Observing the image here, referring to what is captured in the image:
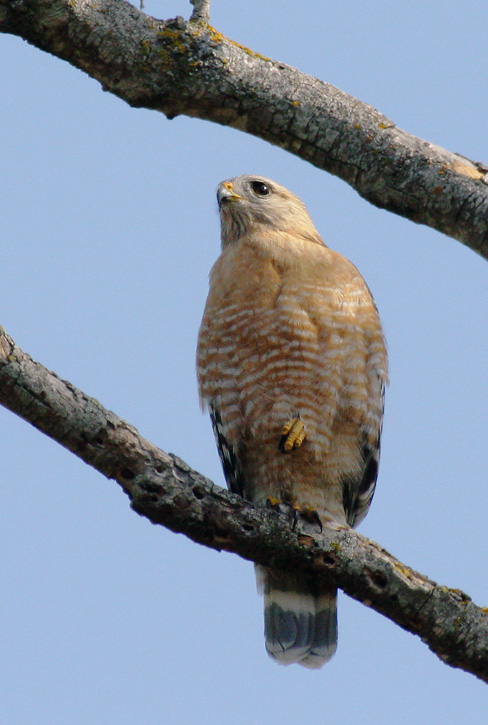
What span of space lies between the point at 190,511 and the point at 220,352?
201 cm

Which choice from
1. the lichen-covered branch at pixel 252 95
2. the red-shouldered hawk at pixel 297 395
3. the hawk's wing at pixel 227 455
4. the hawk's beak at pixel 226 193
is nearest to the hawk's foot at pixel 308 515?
the red-shouldered hawk at pixel 297 395

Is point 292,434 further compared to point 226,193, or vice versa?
point 226,193

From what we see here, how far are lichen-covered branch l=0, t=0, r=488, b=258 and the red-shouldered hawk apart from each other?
61.1 inches

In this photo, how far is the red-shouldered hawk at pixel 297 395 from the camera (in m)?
5.50

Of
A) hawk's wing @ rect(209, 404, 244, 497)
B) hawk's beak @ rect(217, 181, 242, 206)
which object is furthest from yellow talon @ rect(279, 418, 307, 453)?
hawk's beak @ rect(217, 181, 242, 206)

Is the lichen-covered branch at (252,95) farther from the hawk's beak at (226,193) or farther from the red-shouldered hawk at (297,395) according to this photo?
the hawk's beak at (226,193)

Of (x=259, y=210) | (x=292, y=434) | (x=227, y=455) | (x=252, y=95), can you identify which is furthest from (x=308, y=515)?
(x=259, y=210)

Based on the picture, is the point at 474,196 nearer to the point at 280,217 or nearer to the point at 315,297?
the point at 315,297

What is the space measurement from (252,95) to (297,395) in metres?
2.09

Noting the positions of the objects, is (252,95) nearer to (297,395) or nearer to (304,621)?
(297,395)

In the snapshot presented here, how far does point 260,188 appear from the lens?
6.92 meters

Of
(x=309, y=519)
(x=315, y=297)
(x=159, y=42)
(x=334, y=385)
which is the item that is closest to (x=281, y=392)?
(x=334, y=385)

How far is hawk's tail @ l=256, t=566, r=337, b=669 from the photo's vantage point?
5.43 m

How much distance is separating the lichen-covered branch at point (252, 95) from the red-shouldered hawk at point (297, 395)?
1.55m
